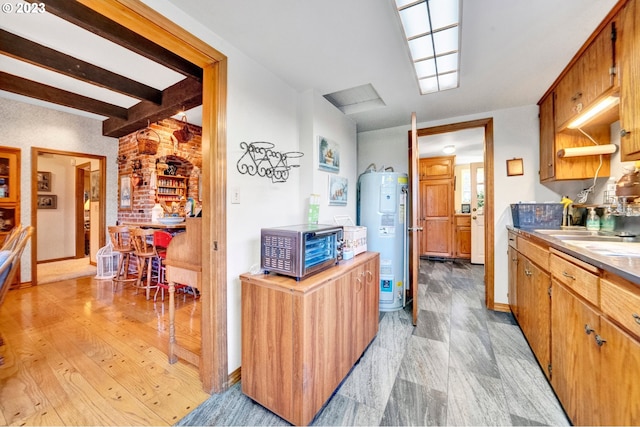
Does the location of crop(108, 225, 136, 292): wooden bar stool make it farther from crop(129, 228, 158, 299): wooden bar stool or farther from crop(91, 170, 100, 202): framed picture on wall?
crop(91, 170, 100, 202): framed picture on wall

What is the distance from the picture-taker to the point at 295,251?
1396 millimetres

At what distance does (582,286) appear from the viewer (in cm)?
121

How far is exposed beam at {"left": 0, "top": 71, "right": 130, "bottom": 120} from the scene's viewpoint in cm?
271

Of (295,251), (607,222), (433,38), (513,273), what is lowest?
(513,273)

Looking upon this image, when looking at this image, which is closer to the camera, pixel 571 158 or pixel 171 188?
pixel 571 158

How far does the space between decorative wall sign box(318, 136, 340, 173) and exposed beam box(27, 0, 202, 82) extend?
1157mm

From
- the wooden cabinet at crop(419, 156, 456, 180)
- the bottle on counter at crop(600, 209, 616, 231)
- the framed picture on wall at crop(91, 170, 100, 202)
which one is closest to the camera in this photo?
the bottle on counter at crop(600, 209, 616, 231)

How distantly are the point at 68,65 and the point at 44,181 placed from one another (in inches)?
173

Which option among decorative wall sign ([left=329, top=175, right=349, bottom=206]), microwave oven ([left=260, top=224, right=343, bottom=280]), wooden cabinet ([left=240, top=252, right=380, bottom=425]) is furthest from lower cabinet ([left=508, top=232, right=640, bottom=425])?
decorative wall sign ([left=329, top=175, right=349, bottom=206])

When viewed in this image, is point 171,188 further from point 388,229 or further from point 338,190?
point 388,229

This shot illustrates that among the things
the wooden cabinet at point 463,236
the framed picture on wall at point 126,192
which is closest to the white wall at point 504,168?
the wooden cabinet at point 463,236

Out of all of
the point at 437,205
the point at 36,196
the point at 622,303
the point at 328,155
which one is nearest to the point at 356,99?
the point at 328,155

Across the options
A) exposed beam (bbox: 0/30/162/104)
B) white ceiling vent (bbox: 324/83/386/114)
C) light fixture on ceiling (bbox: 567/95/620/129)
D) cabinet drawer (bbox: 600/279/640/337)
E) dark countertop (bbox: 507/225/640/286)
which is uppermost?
exposed beam (bbox: 0/30/162/104)

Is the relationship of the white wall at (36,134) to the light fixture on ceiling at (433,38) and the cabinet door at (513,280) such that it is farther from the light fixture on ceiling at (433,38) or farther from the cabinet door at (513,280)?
the cabinet door at (513,280)
